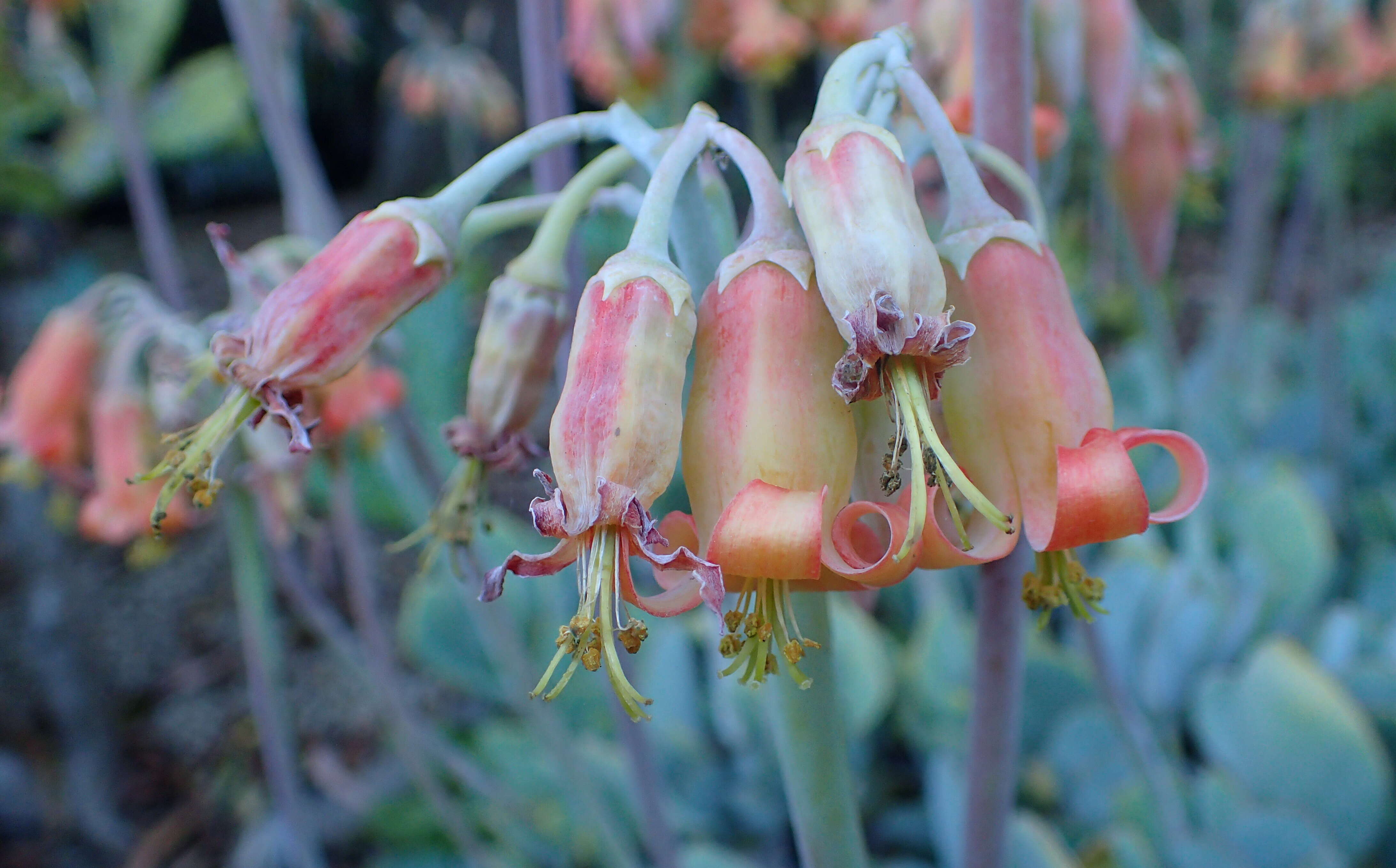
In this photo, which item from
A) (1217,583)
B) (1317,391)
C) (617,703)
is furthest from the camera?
(1317,391)

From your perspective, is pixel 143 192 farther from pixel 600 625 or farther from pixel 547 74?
pixel 600 625

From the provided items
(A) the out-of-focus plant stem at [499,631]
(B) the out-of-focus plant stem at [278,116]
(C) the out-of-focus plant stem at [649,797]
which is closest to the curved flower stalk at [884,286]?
(C) the out-of-focus plant stem at [649,797]

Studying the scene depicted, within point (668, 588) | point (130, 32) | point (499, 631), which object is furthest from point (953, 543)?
point (130, 32)

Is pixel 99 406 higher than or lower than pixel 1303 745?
higher

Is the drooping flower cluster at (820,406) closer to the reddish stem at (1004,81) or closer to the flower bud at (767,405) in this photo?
the flower bud at (767,405)

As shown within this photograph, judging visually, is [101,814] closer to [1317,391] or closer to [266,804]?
[266,804]

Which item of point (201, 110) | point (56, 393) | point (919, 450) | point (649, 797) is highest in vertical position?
point (201, 110)

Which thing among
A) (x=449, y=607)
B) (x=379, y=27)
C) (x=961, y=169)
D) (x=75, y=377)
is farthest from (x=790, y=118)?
(x=961, y=169)
